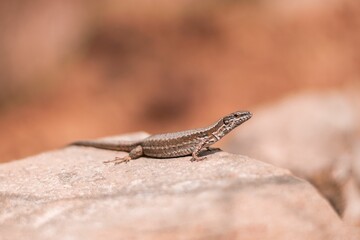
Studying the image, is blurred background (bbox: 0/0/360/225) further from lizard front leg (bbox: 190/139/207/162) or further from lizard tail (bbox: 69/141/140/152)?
lizard front leg (bbox: 190/139/207/162)

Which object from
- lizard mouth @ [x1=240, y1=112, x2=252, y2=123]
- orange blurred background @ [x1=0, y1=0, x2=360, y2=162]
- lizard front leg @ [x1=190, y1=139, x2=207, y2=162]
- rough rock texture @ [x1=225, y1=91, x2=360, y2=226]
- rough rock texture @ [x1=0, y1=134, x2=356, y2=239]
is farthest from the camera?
orange blurred background @ [x1=0, y1=0, x2=360, y2=162]

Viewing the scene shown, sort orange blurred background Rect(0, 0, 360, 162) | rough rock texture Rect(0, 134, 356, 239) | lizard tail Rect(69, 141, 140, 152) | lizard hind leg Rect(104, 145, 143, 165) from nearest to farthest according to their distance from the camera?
rough rock texture Rect(0, 134, 356, 239) → lizard hind leg Rect(104, 145, 143, 165) → lizard tail Rect(69, 141, 140, 152) → orange blurred background Rect(0, 0, 360, 162)

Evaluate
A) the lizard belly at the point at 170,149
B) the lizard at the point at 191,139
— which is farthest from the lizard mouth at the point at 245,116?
the lizard belly at the point at 170,149

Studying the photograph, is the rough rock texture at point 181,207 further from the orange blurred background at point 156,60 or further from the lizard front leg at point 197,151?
the orange blurred background at point 156,60

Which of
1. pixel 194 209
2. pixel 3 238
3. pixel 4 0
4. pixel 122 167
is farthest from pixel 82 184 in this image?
pixel 4 0

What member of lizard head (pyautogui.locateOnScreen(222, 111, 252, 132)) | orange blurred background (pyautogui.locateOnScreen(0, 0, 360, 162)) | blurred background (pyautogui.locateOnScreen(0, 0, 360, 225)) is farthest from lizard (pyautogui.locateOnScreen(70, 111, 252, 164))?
orange blurred background (pyautogui.locateOnScreen(0, 0, 360, 162))

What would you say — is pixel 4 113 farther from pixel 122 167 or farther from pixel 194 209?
pixel 194 209
